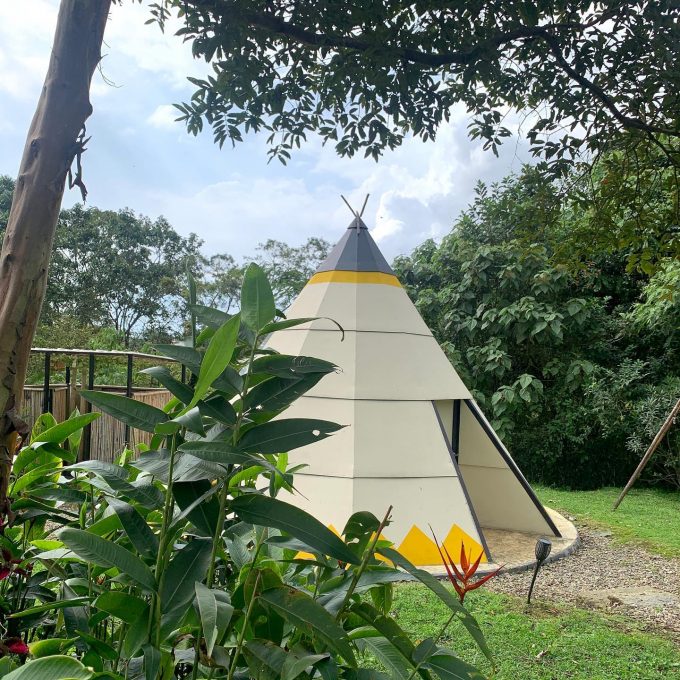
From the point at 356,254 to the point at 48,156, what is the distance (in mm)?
4564

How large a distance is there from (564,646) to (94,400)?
359 cm

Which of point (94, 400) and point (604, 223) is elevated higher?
point (604, 223)

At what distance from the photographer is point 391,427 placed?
5.24 metres

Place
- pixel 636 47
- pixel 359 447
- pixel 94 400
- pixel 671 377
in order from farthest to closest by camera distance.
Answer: pixel 671 377 < pixel 359 447 < pixel 636 47 < pixel 94 400

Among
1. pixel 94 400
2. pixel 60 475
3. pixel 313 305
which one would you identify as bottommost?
pixel 60 475

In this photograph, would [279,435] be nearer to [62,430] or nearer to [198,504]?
[198,504]

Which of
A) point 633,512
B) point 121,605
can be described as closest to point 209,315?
point 121,605

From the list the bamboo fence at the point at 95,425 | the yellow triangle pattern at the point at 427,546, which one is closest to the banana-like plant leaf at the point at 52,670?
the yellow triangle pattern at the point at 427,546

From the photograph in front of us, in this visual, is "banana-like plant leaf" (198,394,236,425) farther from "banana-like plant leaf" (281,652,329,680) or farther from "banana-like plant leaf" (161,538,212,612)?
"banana-like plant leaf" (281,652,329,680)

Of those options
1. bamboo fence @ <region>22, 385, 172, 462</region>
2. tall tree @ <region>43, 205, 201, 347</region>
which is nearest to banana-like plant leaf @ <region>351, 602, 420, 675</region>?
bamboo fence @ <region>22, 385, 172, 462</region>

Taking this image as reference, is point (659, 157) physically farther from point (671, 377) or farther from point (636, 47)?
point (671, 377)

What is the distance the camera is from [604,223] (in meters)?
4.20

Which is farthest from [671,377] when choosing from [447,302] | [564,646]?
[564,646]

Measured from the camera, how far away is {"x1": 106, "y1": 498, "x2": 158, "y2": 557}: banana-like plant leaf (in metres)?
0.76
